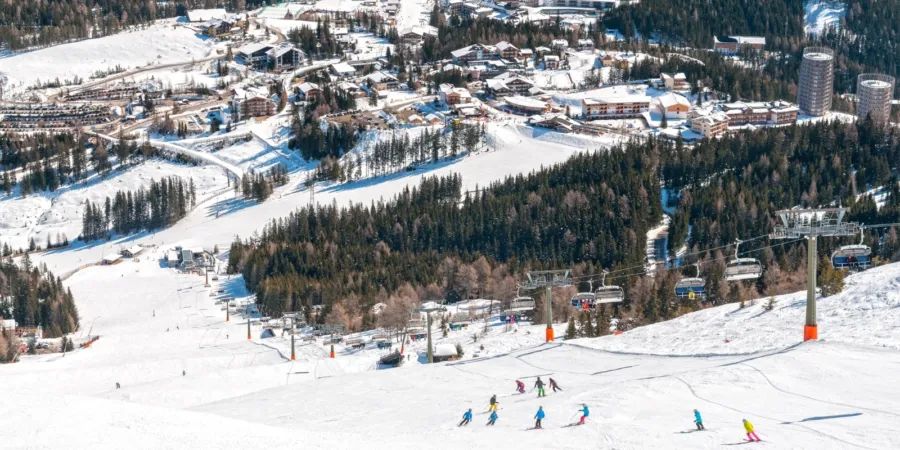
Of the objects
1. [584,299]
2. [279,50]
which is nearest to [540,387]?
[584,299]

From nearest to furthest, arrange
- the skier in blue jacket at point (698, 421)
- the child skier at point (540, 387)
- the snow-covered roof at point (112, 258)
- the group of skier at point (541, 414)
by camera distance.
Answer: the group of skier at point (541, 414)
the skier in blue jacket at point (698, 421)
the child skier at point (540, 387)
the snow-covered roof at point (112, 258)

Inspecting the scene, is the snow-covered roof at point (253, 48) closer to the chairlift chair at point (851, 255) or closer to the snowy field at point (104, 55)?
the snowy field at point (104, 55)

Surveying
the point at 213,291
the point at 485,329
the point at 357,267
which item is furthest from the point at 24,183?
the point at 485,329

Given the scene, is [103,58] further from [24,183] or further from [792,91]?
[792,91]

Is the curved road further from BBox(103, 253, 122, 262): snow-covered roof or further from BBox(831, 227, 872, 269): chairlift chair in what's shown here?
BBox(831, 227, 872, 269): chairlift chair

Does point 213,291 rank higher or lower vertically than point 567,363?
lower

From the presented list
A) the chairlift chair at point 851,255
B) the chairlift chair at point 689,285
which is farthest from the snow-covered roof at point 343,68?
the chairlift chair at point 851,255

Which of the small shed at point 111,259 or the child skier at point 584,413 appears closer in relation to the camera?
the child skier at point 584,413

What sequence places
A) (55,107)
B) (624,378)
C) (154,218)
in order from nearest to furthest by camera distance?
(624,378), (154,218), (55,107)
